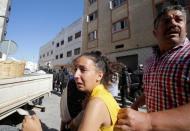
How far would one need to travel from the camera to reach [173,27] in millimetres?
1664

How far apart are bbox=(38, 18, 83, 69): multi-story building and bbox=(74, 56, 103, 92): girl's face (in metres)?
A: 26.4

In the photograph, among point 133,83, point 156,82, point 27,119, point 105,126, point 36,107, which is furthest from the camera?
point 133,83

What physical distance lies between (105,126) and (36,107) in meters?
5.89

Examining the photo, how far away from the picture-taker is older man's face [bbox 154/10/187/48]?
5.46ft

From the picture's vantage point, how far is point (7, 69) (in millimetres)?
5242

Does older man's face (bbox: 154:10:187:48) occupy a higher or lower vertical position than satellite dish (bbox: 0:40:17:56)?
lower

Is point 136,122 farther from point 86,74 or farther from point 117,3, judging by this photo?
point 117,3

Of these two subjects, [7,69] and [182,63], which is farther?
[7,69]

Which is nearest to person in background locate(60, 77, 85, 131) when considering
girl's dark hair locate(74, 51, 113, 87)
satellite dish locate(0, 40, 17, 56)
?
girl's dark hair locate(74, 51, 113, 87)

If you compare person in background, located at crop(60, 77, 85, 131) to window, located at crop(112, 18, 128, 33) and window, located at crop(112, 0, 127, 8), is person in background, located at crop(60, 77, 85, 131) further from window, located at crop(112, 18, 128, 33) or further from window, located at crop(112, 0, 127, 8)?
window, located at crop(112, 0, 127, 8)

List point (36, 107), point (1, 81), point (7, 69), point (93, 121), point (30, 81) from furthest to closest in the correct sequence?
point (36, 107) → point (30, 81) → point (7, 69) → point (1, 81) → point (93, 121)

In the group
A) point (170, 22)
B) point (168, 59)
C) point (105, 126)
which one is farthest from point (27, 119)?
point (170, 22)

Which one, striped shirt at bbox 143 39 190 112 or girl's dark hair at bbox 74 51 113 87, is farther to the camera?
girl's dark hair at bbox 74 51 113 87

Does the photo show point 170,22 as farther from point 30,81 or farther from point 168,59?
point 30,81
